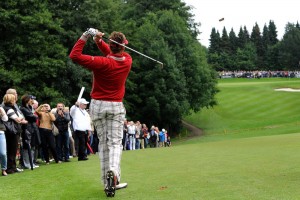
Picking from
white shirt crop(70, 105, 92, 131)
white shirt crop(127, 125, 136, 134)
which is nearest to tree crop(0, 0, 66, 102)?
white shirt crop(127, 125, 136, 134)

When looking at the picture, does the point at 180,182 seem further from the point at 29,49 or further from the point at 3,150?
the point at 29,49

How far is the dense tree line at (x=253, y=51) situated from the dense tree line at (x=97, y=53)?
75.8 m

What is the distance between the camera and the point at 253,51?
154 m

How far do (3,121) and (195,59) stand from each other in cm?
4483

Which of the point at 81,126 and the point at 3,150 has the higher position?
the point at 81,126

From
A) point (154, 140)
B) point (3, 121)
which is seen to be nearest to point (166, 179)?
point (3, 121)

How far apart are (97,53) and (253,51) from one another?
374ft

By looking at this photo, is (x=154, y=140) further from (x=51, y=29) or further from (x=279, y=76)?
(x=279, y=76)

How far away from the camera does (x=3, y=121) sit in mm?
12648

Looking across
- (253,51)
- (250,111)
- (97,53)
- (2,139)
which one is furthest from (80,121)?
(253,51)

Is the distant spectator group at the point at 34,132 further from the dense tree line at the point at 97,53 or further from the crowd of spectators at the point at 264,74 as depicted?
the crowd of spectators at the point at 264,74

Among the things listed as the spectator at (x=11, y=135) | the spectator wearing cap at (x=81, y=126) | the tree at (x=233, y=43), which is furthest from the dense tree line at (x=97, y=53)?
the tree at (x=233, y=43)

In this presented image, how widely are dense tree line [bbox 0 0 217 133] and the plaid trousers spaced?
30565mm

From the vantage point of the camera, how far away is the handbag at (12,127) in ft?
42.0
